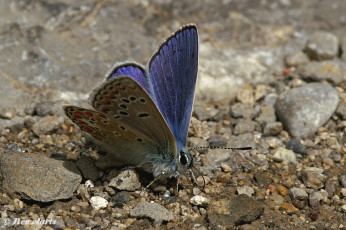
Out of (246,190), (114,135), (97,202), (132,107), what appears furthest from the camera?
(246,190)

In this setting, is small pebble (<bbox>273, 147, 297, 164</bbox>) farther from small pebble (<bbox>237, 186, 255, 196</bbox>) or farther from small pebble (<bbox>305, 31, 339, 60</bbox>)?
small pebble (<bbox>305, 31, 339, 60</bbox>)

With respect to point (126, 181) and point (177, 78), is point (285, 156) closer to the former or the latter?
point (177, 78)

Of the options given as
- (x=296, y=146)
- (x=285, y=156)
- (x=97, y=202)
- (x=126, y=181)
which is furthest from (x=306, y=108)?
(x=97, y=202)

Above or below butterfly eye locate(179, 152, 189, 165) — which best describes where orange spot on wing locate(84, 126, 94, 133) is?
above

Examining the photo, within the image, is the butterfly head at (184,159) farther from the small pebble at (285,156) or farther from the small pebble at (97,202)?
the small pebble at (285,156)

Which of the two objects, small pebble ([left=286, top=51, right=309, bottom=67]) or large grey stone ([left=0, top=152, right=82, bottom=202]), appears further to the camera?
small pebble ([left=286, top=51, right=309, bottom=67])

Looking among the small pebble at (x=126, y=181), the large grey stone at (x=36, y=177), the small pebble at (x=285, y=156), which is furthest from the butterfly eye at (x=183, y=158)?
the small pebble at (x=285, y=156)

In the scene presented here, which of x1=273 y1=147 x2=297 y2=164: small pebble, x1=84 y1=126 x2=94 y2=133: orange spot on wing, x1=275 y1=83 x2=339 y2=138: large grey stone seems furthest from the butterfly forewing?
x1=275 y1=83 x2=339 y2=138: large grey stone
